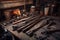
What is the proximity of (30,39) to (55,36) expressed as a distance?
28.4 inches

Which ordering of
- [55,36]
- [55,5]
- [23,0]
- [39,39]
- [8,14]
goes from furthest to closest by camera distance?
[23,0], [55,5], [8,14], [55,36], [39,39]

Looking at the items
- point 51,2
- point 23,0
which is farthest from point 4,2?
point 51,2

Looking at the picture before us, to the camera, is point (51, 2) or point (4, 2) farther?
point (51, 2)

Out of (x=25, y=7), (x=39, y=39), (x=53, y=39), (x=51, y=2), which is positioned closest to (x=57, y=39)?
(x=53, y=39)

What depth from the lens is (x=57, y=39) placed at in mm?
2086

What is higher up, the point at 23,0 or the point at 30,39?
the point at 23,0

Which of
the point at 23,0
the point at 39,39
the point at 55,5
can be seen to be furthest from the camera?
the point at 23,0

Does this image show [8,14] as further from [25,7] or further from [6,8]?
[25,7]

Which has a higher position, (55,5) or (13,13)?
(55,5)

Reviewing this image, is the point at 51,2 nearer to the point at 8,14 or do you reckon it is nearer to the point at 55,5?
the point at 55,5

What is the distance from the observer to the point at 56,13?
4.42 metres

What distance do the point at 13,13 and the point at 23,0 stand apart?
1.37 m

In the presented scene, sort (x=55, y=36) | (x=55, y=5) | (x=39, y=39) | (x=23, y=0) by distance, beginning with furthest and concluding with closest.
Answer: (x=23, y=0) < (x=55, y=5) < (x=55, y=36) < (x=39, y=39)

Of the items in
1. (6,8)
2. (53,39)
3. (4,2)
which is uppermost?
(4,2)
